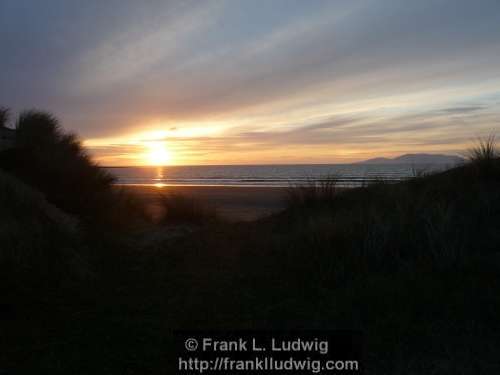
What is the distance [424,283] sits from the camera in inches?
187

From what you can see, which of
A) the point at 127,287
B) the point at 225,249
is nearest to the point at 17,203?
the point at 127,287

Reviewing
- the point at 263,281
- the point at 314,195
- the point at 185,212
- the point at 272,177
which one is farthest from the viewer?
the point at 272,177

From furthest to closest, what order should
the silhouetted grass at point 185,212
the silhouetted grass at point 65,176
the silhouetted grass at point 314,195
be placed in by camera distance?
the silhouetted grass at point 185,212
the silhouetted grass at point 314,195
the silhouetted grass at point 65,176

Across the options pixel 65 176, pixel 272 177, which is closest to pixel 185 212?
pixel 65 176

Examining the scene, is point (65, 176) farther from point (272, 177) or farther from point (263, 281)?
point (272, 177)

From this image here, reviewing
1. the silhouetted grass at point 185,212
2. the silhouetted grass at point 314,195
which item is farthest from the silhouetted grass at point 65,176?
the silhouetted grass at point 314,195

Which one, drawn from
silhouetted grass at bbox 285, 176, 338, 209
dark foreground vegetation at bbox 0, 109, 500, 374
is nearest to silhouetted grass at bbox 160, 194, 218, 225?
dark foreground vegetation at bbox 0, 109, 500, 374

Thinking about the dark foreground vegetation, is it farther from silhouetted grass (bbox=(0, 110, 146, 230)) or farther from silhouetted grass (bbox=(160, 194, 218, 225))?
silhouetted grass (bbox=(160, 194, 218, 225))

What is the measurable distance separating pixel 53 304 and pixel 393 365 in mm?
3605

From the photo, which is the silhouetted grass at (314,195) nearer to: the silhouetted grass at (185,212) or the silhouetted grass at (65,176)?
the silhouetted grass at (185,212)

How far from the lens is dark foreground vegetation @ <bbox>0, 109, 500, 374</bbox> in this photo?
363cm

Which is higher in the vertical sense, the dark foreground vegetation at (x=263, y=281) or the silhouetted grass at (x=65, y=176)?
the silhouetted grass at (x=65, y=176)

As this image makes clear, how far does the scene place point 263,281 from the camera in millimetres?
5594

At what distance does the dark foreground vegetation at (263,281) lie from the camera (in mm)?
3635
